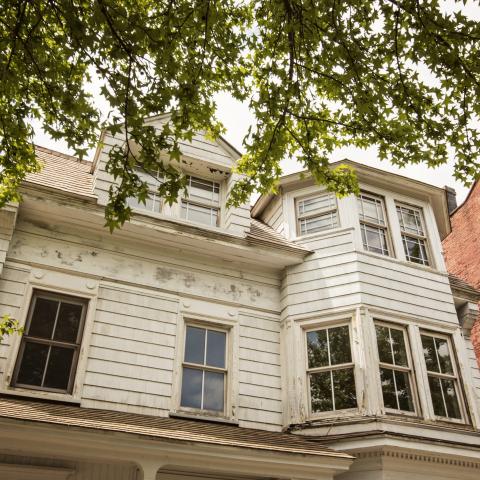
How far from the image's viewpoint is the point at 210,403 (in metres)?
9.05

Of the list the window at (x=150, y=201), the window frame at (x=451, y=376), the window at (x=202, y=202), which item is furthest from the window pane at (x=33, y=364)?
the window frame at (x=451, y=376)

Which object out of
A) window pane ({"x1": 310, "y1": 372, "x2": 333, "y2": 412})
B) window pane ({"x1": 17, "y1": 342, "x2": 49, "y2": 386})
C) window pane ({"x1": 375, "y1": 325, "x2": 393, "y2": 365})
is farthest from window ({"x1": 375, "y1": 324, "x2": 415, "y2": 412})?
window pane ({"x1": 17, "y1": 342, "x2": 49, "y2": 386})

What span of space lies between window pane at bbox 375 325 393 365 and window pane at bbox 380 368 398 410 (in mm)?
206

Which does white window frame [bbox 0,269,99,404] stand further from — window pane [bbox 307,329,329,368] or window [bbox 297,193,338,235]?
window [bbox 297,193,338,235]

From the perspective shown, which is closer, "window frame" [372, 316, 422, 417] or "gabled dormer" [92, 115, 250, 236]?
"window frame" [372, 316, 422, 417]

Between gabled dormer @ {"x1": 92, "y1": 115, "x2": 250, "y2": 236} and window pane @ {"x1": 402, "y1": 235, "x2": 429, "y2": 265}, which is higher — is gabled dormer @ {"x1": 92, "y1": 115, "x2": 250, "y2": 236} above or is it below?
above

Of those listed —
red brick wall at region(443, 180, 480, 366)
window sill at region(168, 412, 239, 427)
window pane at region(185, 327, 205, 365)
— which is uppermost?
red brick wall at region(443, 180, 480, 366)

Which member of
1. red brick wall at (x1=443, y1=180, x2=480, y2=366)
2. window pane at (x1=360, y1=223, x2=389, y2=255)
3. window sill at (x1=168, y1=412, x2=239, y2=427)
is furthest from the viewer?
red brick wall at (x1=443, y1=180, x2=480, y2=366)

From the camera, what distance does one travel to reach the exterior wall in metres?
8.45

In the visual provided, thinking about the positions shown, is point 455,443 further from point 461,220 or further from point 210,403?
point 461,220

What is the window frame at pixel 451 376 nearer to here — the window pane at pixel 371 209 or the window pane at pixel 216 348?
the window pane at pixel 371 209

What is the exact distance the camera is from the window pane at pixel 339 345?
31.3ft

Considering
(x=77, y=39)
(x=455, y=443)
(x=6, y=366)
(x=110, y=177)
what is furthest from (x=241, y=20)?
(x=455, y=443)

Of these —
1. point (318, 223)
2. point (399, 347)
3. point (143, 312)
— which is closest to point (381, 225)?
point (318, 223)
